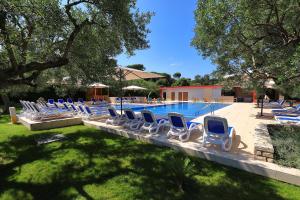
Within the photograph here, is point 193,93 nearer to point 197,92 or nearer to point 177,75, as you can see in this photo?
point 197,92

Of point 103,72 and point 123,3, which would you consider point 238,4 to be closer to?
point 123,3

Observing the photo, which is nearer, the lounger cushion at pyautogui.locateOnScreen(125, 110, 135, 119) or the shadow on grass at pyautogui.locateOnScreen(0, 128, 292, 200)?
the shadow on grass at pyautogui.locateOnScreen(0, 128, 292, 200)

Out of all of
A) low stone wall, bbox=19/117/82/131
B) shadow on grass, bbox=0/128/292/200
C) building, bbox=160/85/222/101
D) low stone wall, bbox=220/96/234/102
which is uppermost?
building, bbox=160/85/222/101

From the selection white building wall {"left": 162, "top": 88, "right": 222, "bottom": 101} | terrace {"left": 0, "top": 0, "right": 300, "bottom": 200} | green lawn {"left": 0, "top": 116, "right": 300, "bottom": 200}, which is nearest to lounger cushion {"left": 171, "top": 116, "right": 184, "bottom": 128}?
terrace {"left": 0, "top": 0, "right": 300, "bottom": 200}

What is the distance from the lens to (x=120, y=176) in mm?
4113

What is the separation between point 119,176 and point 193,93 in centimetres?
→ 2817

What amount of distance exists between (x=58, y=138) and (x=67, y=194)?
403cm

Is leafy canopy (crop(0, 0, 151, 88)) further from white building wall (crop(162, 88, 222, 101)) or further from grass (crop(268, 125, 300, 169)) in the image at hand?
white building wall (crop(162, 88, 222, 101))

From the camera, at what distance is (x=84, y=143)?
6461mm

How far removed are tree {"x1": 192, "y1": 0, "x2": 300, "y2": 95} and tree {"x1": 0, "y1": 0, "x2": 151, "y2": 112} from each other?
2.41 m

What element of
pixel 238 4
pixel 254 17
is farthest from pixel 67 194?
pixel 254 17

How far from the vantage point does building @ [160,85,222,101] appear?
29.4 meters

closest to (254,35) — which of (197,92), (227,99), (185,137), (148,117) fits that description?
(185,137)

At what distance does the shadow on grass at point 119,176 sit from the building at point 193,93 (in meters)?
24.4
